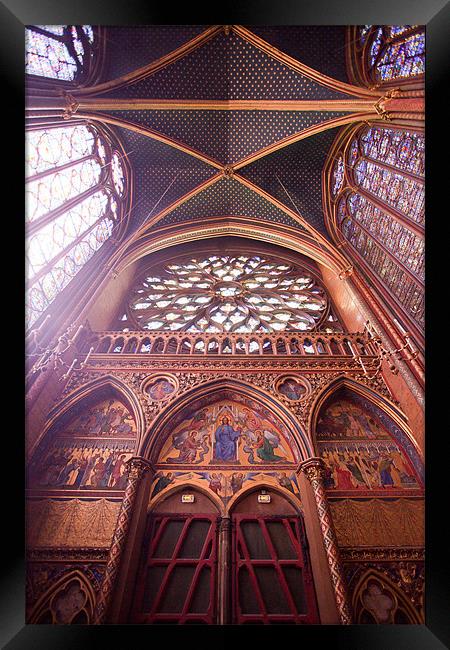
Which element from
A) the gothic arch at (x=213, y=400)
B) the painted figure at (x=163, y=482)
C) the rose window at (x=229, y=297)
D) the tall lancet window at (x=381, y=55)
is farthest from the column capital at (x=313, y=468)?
the tall lancet window at (x=381, y=55)

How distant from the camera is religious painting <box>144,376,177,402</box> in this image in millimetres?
8109

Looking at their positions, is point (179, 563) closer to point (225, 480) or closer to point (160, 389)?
point (225, 480)

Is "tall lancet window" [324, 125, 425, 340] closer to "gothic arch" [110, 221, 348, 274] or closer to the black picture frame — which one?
"gothic arch" [110, 221, 348, 274]

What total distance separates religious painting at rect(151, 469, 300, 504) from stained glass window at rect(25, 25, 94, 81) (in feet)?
22.1

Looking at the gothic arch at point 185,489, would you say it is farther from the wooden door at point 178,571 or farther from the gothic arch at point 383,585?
the gothic arch at point 383,585

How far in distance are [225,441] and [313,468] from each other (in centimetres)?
151

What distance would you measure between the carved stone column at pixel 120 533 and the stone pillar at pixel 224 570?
4.12 feet

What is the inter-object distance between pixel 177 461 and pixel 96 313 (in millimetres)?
4380

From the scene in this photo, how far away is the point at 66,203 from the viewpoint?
9453 mm

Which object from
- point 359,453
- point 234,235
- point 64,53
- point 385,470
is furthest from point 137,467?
point 234,235

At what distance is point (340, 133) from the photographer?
38.3 ft

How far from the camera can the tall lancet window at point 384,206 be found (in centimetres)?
849

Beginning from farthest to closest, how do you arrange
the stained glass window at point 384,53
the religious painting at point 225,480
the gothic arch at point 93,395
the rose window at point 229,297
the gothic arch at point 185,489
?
the rose window at point 229,297 < the stained glass window at point 384,53 < the gothic arch at point 93,395 < the religious painting at point 225,480 < the gothic arch at point 185,489
